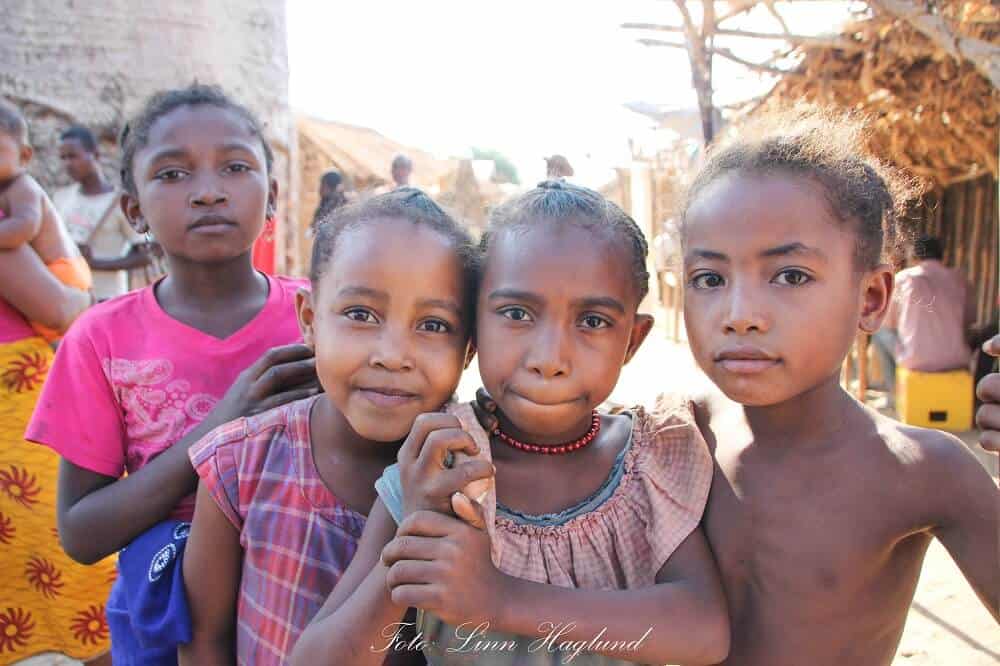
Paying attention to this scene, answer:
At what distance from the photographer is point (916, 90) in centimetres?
598

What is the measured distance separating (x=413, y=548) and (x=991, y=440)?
92 cm

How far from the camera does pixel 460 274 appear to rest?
4.67 feet

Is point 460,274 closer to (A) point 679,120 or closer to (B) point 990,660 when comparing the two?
(B) point 990,660

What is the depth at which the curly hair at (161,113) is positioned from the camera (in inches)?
69.9

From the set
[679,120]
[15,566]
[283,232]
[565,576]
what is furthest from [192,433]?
[679,120]

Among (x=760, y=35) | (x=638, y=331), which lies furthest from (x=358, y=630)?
(x=760, y=35)

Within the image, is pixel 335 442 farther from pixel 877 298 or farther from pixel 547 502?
pixel 877 298

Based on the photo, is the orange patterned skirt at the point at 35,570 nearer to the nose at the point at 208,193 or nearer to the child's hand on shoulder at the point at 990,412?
the nose at the point at 208,193

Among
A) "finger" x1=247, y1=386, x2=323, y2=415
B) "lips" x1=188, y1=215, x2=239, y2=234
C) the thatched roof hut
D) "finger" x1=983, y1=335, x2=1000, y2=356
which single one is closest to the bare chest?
"finger" x1=983, y1=335, x2=1000, y2=356

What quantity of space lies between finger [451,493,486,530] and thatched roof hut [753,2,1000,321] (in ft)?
14.3

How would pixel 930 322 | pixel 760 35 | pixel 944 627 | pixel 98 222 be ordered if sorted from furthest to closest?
pixel 930 322, pixel 760 35, pixel 98 222, pixel 944 627

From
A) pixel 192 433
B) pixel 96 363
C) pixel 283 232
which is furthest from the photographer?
pixel 283 232

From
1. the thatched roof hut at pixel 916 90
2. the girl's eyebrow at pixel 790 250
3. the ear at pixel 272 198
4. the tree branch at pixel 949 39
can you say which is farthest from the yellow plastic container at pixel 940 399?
the ear at pixel 272 198

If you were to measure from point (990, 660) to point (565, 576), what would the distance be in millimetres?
2680
